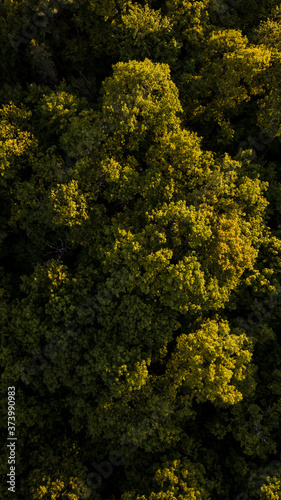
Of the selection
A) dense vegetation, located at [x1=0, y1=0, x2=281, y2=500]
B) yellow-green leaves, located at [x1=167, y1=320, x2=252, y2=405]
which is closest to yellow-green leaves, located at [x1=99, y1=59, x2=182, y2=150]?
dense vegetation, located at [x1=0, y1=0, x2=281, y2=500]

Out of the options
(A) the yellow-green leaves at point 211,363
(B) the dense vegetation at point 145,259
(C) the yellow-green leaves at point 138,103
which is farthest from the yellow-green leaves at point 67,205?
(A) the yellow-green leaves at point 211,363

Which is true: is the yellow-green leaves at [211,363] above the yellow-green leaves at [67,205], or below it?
below

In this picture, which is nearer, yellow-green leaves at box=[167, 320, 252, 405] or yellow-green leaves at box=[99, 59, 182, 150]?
yellow-green leaves at box=[167, 320, 252, 405]

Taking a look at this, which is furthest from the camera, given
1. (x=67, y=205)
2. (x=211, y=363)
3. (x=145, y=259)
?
(x=67, y=205)

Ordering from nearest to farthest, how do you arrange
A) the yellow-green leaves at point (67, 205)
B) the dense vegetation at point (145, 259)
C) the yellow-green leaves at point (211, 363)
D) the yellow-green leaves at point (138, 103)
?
the yellow-green leaves at point (211, 363) → the dense vegetation at point (145, 259) → the yellow-green leaves at point (67, 205) → the yellow-green leaves at point (138, 103)

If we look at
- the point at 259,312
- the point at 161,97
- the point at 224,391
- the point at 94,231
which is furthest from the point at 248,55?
the point at 224,391

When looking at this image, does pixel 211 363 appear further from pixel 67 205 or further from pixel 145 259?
pixel 67 205

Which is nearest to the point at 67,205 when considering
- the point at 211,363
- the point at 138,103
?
the point at 138,103

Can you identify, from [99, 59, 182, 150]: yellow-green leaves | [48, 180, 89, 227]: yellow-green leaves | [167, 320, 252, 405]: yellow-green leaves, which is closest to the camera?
[167, 320, 252, 405]: yellow-green leaves

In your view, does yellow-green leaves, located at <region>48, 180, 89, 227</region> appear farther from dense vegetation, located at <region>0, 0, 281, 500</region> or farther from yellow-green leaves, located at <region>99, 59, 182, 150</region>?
yellow-green leaves, located at <region>99, 59, 182, 150</region>

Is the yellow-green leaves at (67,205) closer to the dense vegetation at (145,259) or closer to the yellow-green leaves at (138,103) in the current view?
the dense vegetation at (145,259)
